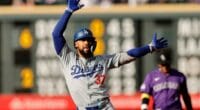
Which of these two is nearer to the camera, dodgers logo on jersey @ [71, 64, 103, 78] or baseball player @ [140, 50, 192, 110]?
dodgers logo on jersey @ [71, 64, 103, 78]

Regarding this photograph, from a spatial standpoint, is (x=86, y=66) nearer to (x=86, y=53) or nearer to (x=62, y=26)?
(x=86, y=53)

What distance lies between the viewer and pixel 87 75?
9.23 meters

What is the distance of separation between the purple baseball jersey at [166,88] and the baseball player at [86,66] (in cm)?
335

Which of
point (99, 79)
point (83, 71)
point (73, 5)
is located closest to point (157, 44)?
point (99, 79)

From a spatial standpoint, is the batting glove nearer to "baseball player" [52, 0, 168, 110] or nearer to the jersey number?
"baseball player" [52, 0, 168, 110]

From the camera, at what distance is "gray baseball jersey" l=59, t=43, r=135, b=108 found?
9.19 m

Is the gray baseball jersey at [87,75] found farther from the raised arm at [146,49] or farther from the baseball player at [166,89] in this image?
the baseball player at [166,89]

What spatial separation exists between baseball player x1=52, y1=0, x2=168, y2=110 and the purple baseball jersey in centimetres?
335

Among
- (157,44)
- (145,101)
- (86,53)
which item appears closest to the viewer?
(86,53)

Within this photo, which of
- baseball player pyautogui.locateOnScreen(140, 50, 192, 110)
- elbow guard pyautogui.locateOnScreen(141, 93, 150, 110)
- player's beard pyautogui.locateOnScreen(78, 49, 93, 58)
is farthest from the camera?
baseball player pyautogui.locateOnScreen(140, 50, 192, 110)

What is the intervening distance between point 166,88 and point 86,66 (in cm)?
357

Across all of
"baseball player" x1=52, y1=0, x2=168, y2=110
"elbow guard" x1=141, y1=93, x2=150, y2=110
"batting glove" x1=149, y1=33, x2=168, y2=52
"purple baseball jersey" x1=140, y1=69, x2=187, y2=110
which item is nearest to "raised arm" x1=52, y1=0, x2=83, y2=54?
"baseball player" x1=52, y1=0, x2=168, y2=110

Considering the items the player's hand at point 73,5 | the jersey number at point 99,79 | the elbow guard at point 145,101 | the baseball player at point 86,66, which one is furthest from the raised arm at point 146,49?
the elbow guard at point 145,101

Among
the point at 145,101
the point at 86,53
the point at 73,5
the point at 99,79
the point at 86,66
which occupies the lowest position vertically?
the point at 145,101
